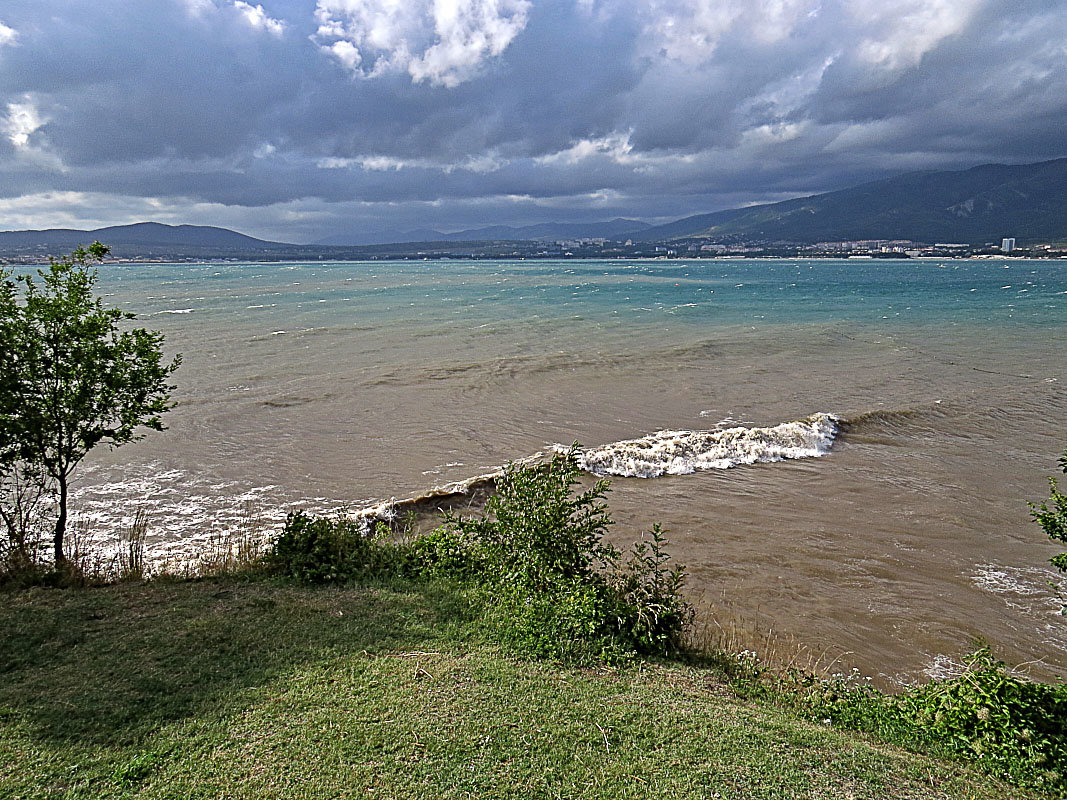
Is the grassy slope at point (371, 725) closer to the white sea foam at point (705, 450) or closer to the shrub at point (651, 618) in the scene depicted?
the shrub at point (651, 618)

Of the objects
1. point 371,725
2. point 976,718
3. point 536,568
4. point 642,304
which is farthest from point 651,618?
point 642,304

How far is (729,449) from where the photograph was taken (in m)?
17.9

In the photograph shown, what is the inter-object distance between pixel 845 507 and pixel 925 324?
41829 millimetres

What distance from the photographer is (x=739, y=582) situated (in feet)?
35.9

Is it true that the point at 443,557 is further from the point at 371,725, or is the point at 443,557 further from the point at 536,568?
the point at 371,725

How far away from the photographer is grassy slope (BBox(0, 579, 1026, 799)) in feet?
16.5

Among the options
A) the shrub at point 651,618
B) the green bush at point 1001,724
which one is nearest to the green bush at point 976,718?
the green bush at point 1001,724

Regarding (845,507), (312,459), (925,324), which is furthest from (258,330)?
(925,324)

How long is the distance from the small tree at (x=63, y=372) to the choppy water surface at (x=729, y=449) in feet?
11.9

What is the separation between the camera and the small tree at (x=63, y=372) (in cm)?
894

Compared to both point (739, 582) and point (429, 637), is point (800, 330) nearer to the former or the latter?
point (739, 582)

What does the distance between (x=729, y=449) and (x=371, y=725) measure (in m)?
14.0

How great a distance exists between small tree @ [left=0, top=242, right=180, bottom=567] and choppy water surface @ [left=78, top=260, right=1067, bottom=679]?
3.62 metres

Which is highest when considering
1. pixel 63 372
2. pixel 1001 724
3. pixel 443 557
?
pixel 63 372
